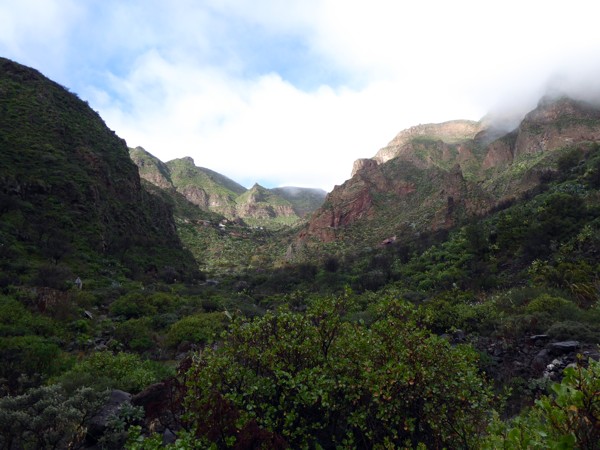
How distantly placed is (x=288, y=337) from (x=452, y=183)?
55412mm

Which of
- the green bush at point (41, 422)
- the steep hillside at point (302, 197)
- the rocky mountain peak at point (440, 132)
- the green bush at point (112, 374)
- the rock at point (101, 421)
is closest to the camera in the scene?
the green bush at point (41, 422)

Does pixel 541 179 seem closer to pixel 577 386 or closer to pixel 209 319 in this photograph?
pixel 209 319

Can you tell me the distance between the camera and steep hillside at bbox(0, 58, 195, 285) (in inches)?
1000

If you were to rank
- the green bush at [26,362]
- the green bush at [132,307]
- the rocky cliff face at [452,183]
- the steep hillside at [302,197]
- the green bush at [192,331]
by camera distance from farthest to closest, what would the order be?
the steep hillside at [302,197] < the rocky cliff face at [452,183] < the green bush at [132,307] < the green bush at [192,331] < the green bush at [26,362]

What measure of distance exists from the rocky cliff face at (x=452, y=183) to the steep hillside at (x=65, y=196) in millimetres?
30262

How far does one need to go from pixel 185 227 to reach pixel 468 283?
2363 inches

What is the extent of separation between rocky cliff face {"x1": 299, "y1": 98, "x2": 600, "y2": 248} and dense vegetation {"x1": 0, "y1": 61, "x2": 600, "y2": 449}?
887cm

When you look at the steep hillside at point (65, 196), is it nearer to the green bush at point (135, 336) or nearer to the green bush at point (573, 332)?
the green bush at point (135, 336)

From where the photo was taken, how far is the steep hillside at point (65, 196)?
25406mm

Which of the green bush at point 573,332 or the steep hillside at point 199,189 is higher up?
the steep hillside at point 199,189

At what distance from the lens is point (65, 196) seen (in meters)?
32.0

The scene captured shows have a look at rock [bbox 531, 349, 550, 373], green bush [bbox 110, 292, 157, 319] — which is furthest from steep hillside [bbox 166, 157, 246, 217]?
rock [bbox 531, 349, 550, 373]

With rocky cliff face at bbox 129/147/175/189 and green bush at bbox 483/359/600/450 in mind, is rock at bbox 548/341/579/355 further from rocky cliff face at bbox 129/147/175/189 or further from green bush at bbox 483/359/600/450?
rocky cliff face at bbox 129/147/175/189

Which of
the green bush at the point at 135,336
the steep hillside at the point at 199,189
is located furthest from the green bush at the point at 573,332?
the steep hillside at the point at 199,189
